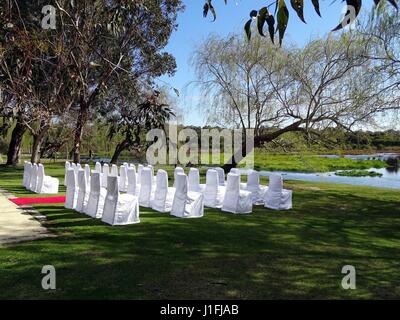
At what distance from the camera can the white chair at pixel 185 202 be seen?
27.1 feet

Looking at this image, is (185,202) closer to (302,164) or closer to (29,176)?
(29,176)

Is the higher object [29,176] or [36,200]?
[29,176]

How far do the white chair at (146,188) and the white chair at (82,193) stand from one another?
4.85 ft

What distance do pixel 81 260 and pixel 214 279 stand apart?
1.71m

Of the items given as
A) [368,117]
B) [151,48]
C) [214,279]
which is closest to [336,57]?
[368,117]

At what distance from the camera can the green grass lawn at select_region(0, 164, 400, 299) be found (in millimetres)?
4070

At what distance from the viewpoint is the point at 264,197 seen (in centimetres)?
1027

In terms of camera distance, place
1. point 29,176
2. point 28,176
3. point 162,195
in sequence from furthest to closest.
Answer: point 28,176 < point 29,176 < point 162,195

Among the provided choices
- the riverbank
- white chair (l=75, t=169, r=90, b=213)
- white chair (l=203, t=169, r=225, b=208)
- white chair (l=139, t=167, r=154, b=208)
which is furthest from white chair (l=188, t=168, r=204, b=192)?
the riverbank

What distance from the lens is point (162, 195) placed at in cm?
898

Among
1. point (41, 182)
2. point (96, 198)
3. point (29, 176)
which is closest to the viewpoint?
point (96, 198)

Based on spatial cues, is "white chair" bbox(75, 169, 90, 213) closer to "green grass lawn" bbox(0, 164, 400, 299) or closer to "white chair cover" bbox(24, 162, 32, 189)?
"green grass lawn" bbox(0, 164, 400, 299)

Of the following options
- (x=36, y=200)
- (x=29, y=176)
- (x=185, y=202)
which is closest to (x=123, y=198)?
(x=185, y=202)

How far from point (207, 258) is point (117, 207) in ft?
8.43
